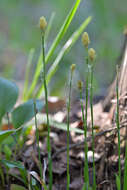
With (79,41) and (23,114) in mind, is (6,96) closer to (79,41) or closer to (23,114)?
(23,114)

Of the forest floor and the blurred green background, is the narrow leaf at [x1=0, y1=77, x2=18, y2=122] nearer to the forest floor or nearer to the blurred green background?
the forest floor

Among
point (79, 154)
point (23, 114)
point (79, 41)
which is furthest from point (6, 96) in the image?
point (79, 41)

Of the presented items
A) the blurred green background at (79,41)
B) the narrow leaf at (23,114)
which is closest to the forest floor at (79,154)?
the narrow leaf at (23,114)

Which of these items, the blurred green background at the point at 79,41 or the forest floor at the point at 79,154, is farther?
the blurred green background at the point at 79,41

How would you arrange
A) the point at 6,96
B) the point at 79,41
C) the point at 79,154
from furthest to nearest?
the point at 79,41, the point at 79,154, the point at 6,96

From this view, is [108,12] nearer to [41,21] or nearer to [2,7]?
[2,7]

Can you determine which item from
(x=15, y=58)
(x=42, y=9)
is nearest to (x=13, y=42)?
(x=15, y=58)

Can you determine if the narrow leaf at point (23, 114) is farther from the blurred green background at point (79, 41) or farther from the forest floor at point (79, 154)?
the blurred green background at point (79, 41)

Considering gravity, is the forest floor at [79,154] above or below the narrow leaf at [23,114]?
below

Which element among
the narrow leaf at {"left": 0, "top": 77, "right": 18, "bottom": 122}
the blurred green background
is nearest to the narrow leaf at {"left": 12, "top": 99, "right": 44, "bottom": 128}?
the narrow leaf at {"left": 0, "top": 77, "right": 18, "bottom": 122}

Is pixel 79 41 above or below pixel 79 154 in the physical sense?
above

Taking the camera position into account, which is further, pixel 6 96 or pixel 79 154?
pixel 79 154
